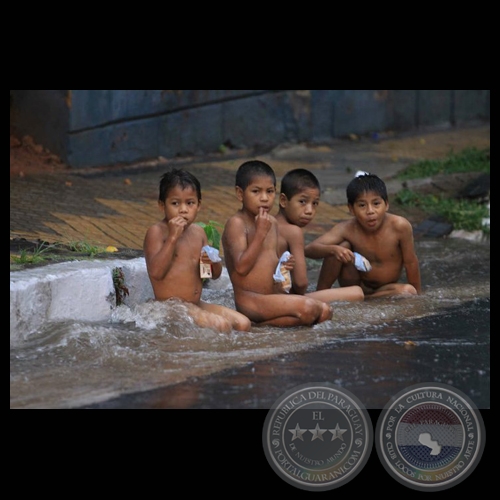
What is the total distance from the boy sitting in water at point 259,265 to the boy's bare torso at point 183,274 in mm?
243

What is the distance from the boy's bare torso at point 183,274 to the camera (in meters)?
6.02

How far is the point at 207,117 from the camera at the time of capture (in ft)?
40.0

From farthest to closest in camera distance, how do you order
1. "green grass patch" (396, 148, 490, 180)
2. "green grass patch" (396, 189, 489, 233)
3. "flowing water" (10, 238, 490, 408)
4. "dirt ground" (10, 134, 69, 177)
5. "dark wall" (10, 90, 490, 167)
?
"green grass patch" (396, 148, 490, 180) < "dark wall" (10, 90, 490, 167) < "dirt ground" (10, 134, 69, 177) < "green grass patch" (396, 189, 489, 233) < "flowing water" (10, 238, 490, 408)

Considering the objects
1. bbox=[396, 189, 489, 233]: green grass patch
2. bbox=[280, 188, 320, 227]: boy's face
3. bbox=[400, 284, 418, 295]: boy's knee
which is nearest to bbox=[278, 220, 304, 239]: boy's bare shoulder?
bbox=[280, 188, 320, 227]: boy's face

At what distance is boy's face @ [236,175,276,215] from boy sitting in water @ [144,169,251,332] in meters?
0.37

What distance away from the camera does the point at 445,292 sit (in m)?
7.20

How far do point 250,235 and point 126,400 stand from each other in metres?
2.00

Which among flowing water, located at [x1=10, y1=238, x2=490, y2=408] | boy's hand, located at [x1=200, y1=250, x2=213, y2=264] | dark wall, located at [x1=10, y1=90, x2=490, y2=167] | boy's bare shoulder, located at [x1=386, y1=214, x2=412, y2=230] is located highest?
dark wall, located at [x1=10, y1=90, x2=490, y2=167]

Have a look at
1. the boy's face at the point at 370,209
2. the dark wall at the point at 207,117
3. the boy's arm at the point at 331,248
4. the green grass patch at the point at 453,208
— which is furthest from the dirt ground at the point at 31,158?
the boy's face at the point at 370,209

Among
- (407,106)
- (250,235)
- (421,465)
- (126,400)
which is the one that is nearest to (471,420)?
(421,465)

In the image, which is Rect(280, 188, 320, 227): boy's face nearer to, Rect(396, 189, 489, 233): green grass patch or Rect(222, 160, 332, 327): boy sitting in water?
Rect(222, 160, 332, 327): boy sitting in water

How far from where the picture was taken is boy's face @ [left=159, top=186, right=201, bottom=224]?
19.6 ft
